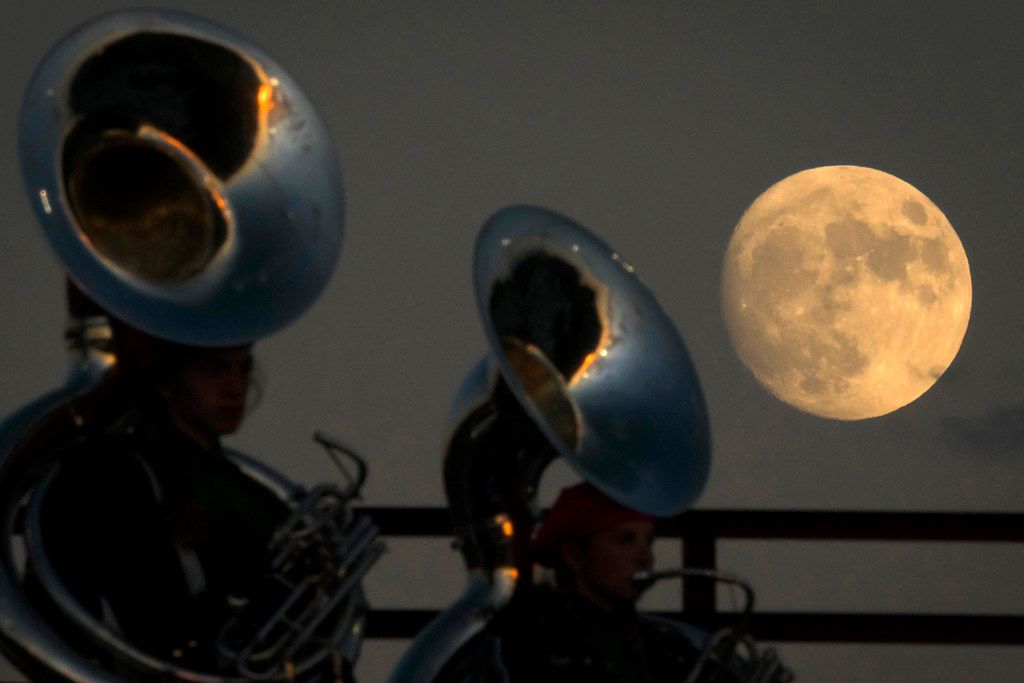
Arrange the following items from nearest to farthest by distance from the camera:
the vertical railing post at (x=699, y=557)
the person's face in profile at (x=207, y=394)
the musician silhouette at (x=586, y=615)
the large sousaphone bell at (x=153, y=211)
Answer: the large sousaphone bell at (x=153, y=211) < the person's face in profile at (x=207, y=394) < the musician silhouette at (x=586, y=615) < the vertical railing post at (x=699, y=557)

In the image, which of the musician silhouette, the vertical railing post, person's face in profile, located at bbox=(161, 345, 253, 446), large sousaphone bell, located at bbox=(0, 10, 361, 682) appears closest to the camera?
large sousaphone bell, located at bbox=(0, 10, 361, 682)

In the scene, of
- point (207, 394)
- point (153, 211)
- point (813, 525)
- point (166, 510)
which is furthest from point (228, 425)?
point (813, 525)

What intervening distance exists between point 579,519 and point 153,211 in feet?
3.17

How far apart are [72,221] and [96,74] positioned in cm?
32

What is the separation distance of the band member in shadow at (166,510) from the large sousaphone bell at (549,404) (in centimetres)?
38

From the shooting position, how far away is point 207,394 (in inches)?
115

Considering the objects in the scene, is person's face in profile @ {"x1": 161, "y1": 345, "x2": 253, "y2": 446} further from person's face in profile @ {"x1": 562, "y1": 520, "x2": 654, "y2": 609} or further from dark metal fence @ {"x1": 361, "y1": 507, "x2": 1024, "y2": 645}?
dark metal fence @ {"x1": 361, "y1": 507, "x2": 1024, "y2": 645}

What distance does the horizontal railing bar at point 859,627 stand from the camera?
4.07 m

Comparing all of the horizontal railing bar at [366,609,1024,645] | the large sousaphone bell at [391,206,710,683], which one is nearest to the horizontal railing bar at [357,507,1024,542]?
the horizontal railing bar at [366,609,1024,645]

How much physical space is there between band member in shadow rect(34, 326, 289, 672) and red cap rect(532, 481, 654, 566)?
0.50 metres

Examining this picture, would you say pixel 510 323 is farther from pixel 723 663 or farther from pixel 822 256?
pixel 822 256

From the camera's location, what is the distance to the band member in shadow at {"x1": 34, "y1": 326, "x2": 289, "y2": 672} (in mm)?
2729

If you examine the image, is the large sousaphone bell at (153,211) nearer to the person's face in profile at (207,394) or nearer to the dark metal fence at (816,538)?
the person's face in profile at (207,394)

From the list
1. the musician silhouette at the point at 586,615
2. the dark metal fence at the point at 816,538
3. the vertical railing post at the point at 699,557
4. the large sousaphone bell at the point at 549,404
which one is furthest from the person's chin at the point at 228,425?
the vertical railing post at the point at 699,557
